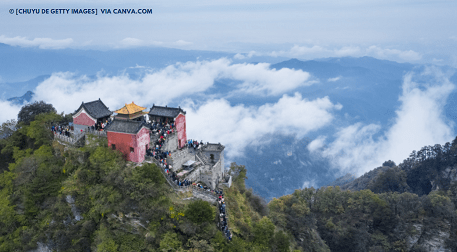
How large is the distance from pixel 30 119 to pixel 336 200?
188ft

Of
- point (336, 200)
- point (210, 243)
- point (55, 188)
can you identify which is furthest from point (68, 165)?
point (336, 200)

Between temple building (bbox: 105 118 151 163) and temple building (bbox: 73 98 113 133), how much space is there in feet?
14.1

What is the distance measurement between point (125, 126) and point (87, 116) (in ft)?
23.7

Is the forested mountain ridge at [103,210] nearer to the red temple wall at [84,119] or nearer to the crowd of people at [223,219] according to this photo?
the crowd of people at [223,219]

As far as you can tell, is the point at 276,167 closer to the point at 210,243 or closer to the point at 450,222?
the point at 450,222

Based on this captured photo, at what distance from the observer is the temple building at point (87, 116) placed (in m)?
36.6

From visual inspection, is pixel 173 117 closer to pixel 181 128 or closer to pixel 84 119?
pixel 181 128

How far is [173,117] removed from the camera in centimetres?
3856

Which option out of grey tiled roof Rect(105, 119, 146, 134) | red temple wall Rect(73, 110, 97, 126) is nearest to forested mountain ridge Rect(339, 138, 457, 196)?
grey tiled roof Rect(105, 119, 146, 134)

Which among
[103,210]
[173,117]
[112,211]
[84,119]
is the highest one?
[173,117]

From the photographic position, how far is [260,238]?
31141mm

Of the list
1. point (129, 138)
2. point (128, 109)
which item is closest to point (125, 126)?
point (129, 138)

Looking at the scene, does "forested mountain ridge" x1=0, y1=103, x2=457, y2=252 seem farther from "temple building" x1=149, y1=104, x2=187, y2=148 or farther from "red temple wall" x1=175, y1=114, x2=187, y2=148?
"red temple wall" x1=175, y1=114, x2=187, y2=148

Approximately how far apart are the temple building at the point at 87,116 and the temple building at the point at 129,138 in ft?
14.1
